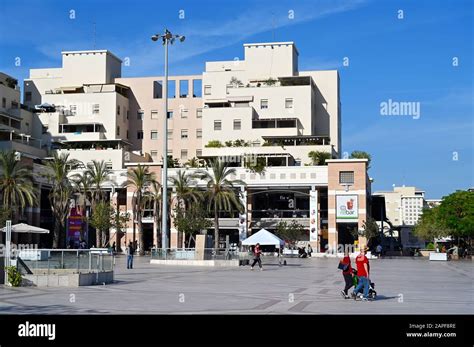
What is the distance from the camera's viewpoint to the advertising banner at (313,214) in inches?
3204

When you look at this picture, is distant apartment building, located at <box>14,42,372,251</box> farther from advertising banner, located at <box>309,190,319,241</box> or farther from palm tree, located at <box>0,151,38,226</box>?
palm tree, located at <box>0,151,38,226</box>

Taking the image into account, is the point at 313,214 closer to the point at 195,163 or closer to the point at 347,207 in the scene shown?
the point at 347,207

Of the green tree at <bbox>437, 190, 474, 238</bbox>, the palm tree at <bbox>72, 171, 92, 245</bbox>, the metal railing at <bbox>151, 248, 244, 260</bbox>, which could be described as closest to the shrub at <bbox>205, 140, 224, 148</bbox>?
the palm tree at <bbox>72, 171, 92, 245</bbox>

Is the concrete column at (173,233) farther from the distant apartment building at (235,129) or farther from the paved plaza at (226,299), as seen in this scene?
the paved plaza at (226,299)

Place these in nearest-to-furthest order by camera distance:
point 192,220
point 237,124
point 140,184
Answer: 1. point 192,220
2. point 140,184
3. point 237,124

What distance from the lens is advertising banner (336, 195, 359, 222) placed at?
79.8 meters

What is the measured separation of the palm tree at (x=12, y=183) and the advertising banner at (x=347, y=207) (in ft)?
113

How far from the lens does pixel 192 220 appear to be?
7425 cm

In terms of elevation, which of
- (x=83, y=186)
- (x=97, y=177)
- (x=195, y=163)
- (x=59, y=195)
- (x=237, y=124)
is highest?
(x=237, y=124)

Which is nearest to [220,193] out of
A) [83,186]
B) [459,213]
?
[83,186]

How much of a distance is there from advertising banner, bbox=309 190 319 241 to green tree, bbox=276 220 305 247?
4.53 feet

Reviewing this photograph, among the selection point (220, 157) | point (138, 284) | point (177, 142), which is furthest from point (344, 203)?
point (138, 284)

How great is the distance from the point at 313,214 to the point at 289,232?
4.87 metres

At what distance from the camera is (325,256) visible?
7644cm
